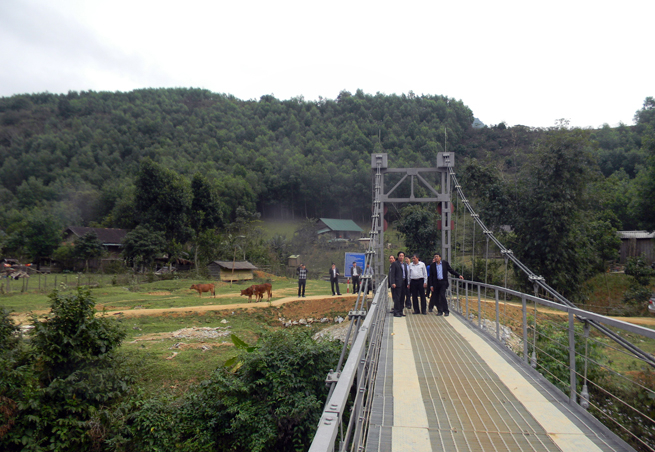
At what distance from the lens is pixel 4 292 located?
69.1 feet

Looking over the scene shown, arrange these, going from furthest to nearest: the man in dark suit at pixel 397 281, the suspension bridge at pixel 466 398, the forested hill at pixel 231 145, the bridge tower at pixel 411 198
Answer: the forested hill at pixel 231 145 < the bridge tower at pixel 411 198 < the man in dark suit at pixel 397 281 < the suspension bridge at pixel 466 398

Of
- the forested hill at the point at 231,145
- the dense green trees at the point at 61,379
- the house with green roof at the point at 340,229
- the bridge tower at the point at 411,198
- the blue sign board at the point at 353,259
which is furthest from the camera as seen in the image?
the forested hill at the point at 231,145

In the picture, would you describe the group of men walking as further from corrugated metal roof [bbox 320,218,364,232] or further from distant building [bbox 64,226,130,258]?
corrugated metal roof [bbox 320,218,364,232]

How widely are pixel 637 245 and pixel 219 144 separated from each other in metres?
72.5

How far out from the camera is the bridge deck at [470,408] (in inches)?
130

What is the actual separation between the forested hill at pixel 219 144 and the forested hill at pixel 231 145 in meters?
0.22

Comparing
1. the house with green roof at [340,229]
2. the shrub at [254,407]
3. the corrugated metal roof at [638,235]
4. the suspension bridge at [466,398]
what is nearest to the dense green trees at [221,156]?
the corrugated metal roof at [638,235]

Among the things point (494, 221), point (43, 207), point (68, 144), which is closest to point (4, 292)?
point (494, 221)

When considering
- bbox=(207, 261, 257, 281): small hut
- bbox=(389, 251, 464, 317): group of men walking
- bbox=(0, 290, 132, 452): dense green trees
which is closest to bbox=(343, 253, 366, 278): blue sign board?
bbox=(207, 261, 257, 281): small hut

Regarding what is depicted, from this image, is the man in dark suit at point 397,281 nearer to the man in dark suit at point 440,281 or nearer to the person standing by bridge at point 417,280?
the person standing by bridge at point 417,280

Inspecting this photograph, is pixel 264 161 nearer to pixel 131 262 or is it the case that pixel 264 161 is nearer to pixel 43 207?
pixel 43 207

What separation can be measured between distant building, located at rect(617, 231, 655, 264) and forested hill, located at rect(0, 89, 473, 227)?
29202 mm

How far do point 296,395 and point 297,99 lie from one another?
97638 millimetres

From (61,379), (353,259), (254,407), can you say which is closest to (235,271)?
(353,259)
